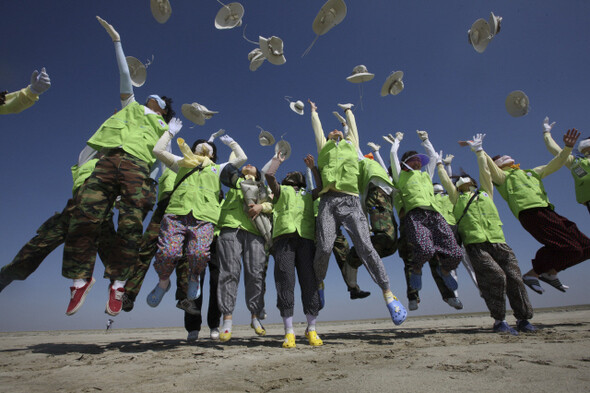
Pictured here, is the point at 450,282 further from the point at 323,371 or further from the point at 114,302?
the point at 114,302

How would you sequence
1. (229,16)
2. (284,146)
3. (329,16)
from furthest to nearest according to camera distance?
(284,146), (229,16), (329,16)

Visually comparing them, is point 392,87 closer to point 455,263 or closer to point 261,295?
point 455,263

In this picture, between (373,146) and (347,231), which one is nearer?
(347,231)

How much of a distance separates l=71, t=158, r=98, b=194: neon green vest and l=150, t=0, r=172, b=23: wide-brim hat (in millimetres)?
2742

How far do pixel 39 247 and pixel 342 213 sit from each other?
12.5 feet

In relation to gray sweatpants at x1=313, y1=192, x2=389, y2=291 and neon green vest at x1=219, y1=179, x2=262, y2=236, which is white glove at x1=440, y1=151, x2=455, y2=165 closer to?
gray sweatpants at x1=313, y1=192, x2=389, y2=291

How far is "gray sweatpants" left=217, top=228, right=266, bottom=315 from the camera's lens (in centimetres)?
384

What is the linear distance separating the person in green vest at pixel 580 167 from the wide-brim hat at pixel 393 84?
287 cm

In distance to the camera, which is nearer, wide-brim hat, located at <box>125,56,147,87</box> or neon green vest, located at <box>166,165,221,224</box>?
neon green vest, located at <box>166,165,221,224</box>

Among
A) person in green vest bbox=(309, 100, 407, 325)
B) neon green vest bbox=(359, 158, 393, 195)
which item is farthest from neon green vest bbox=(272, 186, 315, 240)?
neon green vest bbox=(359, 158, 393, 195)

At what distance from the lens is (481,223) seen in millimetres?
4496

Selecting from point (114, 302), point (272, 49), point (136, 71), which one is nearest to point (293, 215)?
point (114, 302)

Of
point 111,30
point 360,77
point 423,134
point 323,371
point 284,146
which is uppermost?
point 360,77

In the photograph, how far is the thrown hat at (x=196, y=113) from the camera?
5.59m
